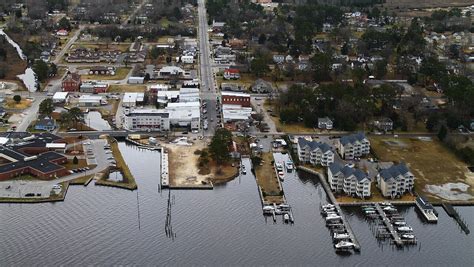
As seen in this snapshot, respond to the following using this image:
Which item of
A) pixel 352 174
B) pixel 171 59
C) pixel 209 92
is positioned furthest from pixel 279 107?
pixel 171 59

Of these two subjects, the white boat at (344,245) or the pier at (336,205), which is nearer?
the white boat at (344,245)

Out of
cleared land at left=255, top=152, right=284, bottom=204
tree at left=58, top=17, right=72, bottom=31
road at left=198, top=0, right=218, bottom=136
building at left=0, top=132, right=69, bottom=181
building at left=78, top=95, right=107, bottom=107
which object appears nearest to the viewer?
cleared land at left=255, top=152, right=284, bottom=204

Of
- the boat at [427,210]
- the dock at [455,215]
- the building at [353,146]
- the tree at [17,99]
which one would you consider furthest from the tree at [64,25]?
the dock at [455,215]

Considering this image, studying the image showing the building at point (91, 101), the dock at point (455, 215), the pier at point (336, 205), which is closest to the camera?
the pier at point (336, 205)

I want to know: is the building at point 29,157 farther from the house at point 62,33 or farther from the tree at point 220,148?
the house at point 62,33

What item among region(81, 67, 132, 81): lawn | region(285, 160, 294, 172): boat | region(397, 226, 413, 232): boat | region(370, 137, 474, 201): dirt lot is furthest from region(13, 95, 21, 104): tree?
region(397, 226, 413, 232): boat

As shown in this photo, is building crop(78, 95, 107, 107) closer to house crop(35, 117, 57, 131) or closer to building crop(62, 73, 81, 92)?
building crop(62, 73, 81, 92)
